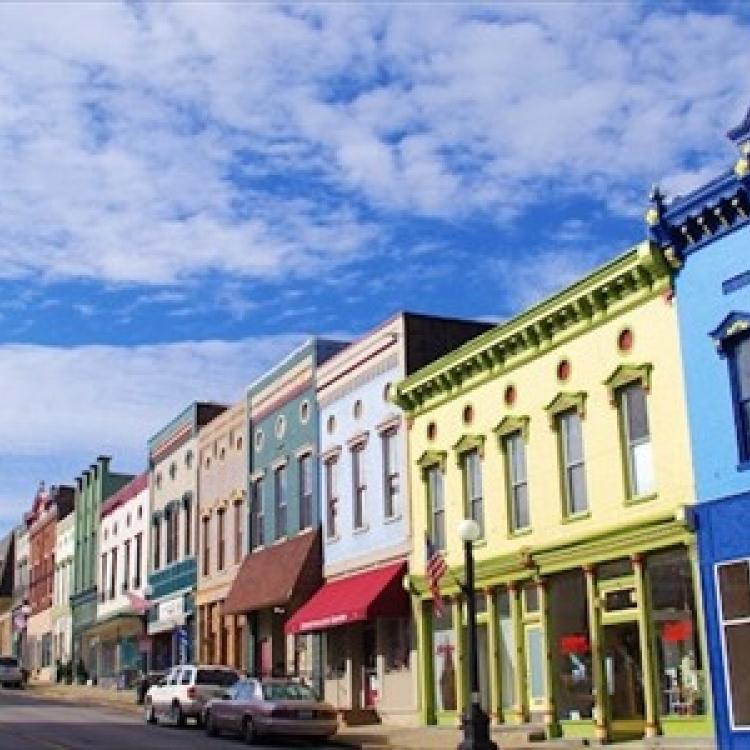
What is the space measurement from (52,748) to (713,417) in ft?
43.6

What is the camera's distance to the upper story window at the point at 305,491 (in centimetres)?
3491

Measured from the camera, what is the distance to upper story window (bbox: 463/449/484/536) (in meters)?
26.7

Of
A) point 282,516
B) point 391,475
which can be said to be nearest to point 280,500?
point 282,516

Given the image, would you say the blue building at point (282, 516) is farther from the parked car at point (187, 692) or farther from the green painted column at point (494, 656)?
the green painted column at point (494, 656)

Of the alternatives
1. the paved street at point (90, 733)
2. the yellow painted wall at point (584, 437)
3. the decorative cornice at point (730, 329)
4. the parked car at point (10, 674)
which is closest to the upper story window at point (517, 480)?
the yellow painted wall at point (584, 437)

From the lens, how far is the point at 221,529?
42125 millimetres

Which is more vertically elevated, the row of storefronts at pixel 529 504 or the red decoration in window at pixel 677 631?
the row of storefronts at pixel 529 504

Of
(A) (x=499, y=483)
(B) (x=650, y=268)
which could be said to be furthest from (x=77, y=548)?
(B) (x=650, y=268)

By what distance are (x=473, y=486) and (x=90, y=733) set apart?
990 centimetres

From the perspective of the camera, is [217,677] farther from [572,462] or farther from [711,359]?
[711,359]

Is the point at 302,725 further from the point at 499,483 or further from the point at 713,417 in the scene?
the point at 713,417

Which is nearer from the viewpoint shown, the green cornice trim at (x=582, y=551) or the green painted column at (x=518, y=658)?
the green cornice trim at (x=582, y=551)

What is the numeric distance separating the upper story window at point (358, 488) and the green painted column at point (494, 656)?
6.43 meters

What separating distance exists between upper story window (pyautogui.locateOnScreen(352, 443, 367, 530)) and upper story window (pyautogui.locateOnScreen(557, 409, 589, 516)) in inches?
342
